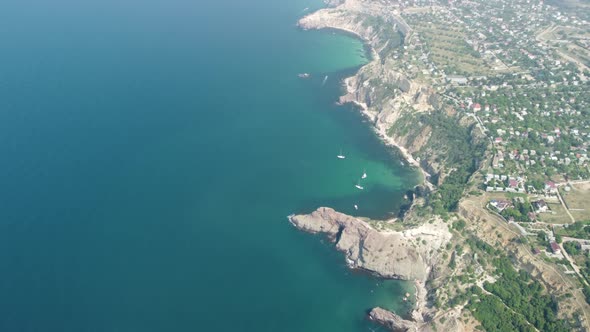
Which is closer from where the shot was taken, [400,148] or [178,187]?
[178,187]

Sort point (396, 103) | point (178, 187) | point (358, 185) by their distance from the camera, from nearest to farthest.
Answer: point (178, 187) → point (358, 185) → point (396, 103)

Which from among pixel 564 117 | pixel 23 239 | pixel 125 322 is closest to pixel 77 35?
pixel 23 239

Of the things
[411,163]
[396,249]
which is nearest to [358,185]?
[411,163]

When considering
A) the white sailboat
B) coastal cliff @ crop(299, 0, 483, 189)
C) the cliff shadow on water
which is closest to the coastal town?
coastal cliff @ crop(299, 0, 483, 189)

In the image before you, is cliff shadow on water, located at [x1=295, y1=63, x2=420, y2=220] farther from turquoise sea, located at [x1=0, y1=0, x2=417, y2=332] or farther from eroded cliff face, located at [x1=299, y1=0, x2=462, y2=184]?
eroded cliff face, located at [x1=299, y1=0, x2=462, y2=184]

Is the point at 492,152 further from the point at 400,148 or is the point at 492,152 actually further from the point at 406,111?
the point at 406,111

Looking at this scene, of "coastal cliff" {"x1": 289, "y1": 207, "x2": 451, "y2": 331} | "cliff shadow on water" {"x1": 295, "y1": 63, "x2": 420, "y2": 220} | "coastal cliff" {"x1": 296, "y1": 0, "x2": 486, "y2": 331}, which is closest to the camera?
"coastal cliff" {"x1": 296, "y1": 0, "x2": 486, "y2": 331}

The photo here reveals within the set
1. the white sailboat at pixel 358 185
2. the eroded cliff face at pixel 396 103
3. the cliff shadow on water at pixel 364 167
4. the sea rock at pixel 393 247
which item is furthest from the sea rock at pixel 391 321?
the eroded cliff face at pixel 396 103
